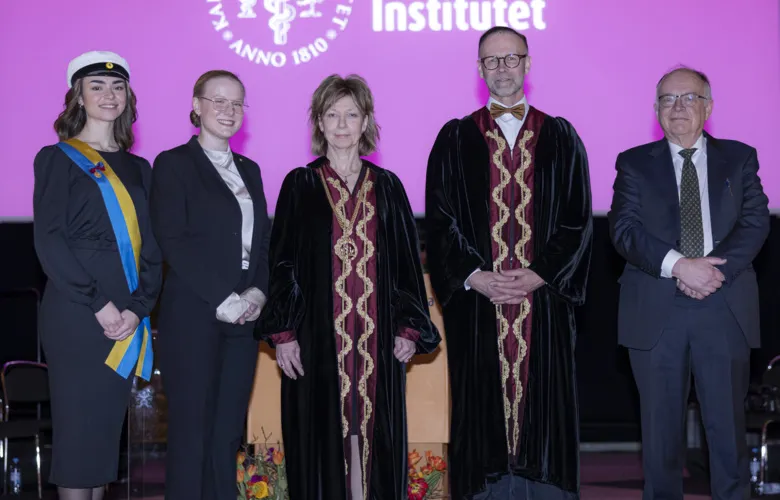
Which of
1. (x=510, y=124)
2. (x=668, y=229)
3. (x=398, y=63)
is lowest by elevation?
(x=668, y=229)

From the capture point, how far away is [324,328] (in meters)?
3.47

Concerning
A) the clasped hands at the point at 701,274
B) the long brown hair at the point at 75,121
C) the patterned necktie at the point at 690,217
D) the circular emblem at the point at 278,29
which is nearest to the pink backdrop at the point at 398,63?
the circular emblem at the point at 278,29

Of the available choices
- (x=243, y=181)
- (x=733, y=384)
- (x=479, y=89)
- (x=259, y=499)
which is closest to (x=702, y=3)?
(x=479, y=89)

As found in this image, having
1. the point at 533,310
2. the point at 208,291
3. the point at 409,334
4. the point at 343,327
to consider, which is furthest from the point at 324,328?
the point at 533,310

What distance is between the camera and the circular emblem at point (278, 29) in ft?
18.5

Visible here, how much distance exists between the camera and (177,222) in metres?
3.57

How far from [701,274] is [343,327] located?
Result: 1.30m

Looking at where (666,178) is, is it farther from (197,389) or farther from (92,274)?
(92,274)

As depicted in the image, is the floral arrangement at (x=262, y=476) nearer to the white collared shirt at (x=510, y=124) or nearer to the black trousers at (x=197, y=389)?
the black trousers at (x=197, y=389)

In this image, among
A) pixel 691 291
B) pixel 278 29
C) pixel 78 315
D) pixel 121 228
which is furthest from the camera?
pixel 278 29

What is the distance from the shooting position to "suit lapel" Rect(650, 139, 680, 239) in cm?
383

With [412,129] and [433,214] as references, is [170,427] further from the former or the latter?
[412,129]

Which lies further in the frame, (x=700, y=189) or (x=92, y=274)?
(x=700, y=189)

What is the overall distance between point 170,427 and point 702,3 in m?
3.89
